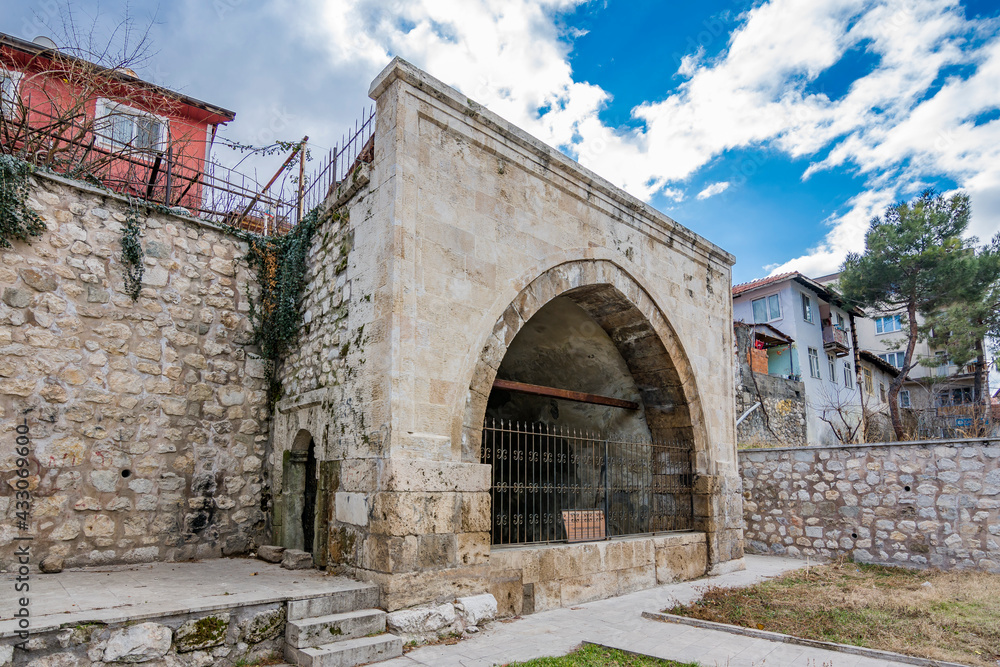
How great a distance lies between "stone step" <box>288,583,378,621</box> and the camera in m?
4.03

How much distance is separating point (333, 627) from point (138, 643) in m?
1.13

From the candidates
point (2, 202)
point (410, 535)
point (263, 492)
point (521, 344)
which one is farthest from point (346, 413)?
point (521, 344)

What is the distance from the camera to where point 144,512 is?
18.0 feet

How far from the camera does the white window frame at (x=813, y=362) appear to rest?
21.0 meters

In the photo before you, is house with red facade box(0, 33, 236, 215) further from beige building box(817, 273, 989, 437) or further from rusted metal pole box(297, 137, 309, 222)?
beige building box(817, 273, 989, 437)

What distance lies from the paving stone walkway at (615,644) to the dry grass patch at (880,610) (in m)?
0.42

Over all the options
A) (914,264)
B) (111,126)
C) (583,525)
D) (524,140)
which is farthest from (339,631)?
(914,264)

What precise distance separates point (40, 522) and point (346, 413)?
255cm

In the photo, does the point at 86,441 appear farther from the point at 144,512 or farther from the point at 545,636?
the point at 545,636

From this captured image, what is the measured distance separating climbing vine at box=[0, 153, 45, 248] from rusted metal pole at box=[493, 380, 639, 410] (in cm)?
414

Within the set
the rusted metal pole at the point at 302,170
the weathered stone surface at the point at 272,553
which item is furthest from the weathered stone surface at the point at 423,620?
the rusted metal pole at the point at 302,170

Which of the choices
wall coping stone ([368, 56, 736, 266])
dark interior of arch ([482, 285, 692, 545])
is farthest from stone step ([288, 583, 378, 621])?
wall coping stone ([368, 56, 736, 266])

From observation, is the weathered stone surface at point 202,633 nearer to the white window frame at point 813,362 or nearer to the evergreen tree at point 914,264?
the evergreen tree at point 914,264

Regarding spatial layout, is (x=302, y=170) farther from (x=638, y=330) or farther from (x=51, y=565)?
(x=51, y=565)
